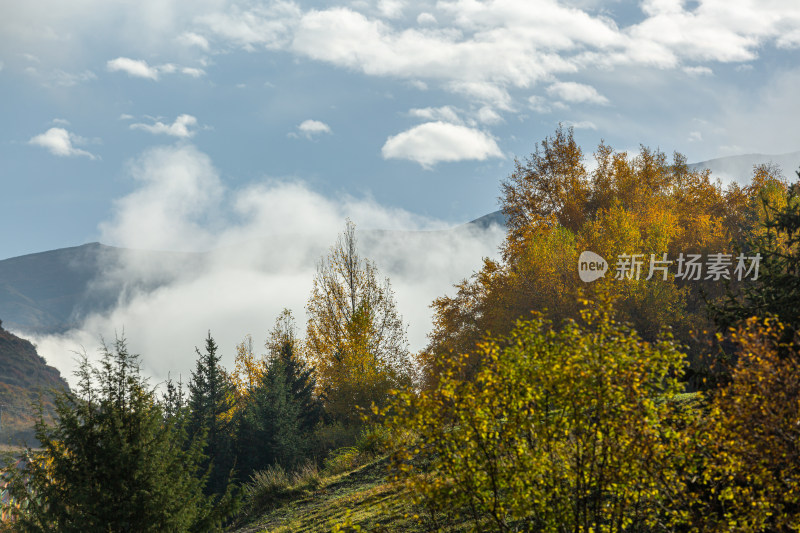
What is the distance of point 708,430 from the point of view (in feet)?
22.0

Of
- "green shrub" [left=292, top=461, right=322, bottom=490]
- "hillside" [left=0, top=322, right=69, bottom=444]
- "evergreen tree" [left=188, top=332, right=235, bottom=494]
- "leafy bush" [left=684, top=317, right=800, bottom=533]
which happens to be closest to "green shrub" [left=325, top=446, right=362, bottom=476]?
"green shrub" [left=292, top=461, right=322, bottom=490]

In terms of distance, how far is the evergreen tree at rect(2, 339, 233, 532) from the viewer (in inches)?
371

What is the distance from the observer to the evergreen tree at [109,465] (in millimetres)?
9422

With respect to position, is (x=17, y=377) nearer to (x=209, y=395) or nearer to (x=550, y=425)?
(x=209, y=395)

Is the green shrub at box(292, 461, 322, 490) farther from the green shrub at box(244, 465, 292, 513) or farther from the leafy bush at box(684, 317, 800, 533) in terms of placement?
the leafy bush at box(684, 317, 800, 533)

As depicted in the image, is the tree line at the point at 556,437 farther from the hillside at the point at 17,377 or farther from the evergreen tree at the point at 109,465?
the hillside at the point at 17,377

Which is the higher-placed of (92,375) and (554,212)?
(554,212)

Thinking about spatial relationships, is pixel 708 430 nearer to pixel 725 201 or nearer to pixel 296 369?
pixel 296 369

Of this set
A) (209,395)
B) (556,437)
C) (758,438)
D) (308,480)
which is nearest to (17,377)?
(209,395)

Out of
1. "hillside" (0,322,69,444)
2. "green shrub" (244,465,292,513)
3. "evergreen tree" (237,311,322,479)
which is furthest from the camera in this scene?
"hillside" (0,322,69,444)

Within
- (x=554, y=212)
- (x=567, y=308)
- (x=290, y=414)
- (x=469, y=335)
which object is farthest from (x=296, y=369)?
(x=554, y=212)

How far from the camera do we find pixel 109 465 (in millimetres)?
9609

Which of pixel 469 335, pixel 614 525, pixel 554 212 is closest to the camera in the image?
pixel 614 525

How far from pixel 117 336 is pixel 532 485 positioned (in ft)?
24.2
